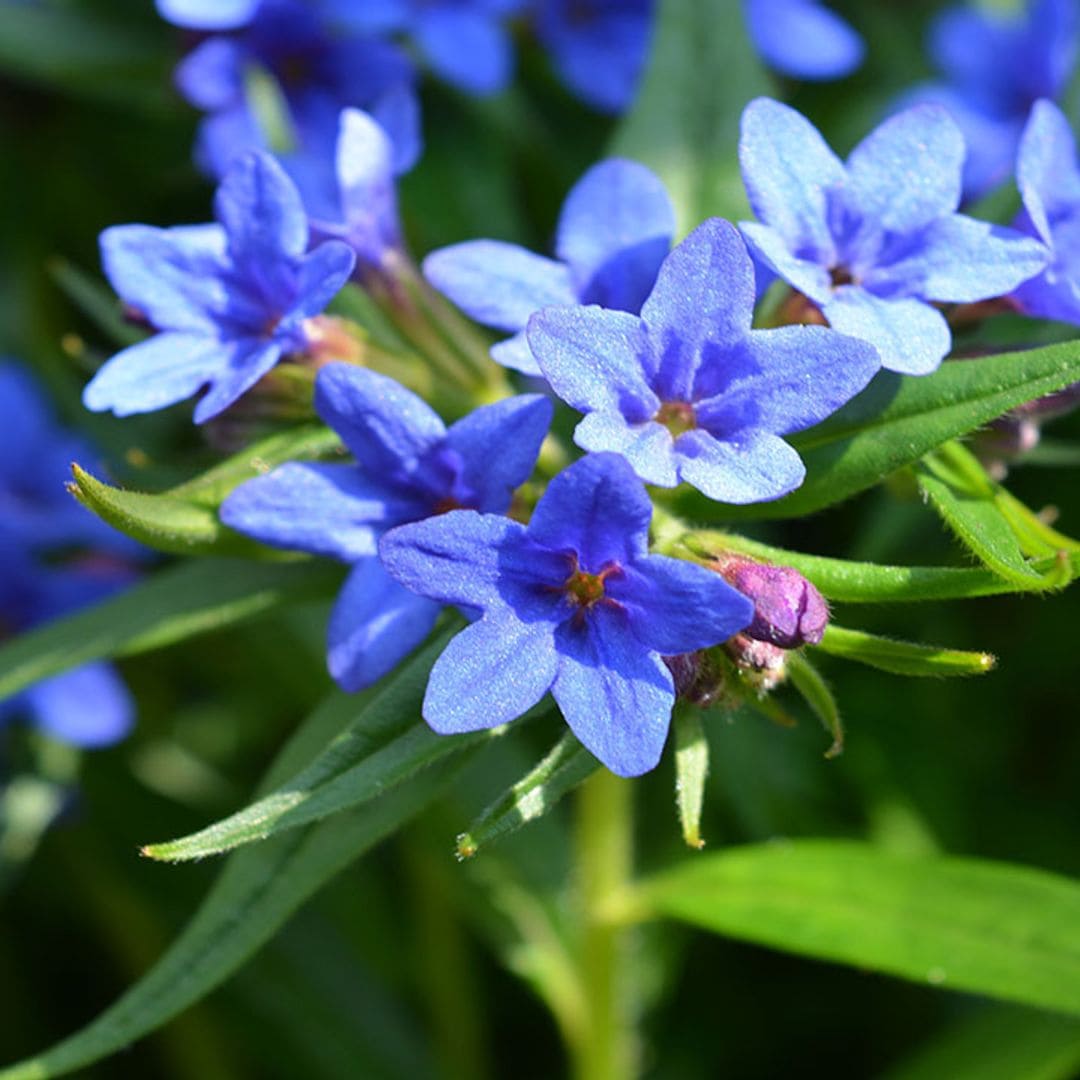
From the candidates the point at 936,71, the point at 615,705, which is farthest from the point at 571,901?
the point at 936,71

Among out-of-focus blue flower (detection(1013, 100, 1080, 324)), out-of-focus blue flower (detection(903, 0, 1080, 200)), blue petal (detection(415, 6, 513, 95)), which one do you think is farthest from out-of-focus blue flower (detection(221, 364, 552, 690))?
out-of-focus blue flower (detection(903, 0, 1080, 200))

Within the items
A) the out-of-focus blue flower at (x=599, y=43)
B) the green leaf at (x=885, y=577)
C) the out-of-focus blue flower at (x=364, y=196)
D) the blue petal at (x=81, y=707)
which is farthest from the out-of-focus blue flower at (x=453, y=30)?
the green leaf at (x=885, y=577)

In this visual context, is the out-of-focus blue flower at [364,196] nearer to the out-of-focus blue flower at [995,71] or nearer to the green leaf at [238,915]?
the green leaf at [238,915]

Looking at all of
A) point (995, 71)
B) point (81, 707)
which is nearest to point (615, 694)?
point (81, 707)

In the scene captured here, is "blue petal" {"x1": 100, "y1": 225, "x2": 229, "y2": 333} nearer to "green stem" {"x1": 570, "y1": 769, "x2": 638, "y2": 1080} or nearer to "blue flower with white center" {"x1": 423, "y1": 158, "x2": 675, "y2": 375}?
"blue flower with white center" {"x1": 423, "y1": 158, "x2": 675, "y2": 375}

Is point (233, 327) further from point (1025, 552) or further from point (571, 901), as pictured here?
point (571, 901)

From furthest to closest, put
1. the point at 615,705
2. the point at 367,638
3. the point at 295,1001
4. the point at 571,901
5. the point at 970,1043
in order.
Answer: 1. the point at 295,1001
2. the point at 571,901
3. the point at 970,1043
4. the point at 367,638
5. the point at 615,705

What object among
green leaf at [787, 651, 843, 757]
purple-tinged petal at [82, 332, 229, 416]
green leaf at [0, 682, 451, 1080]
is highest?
purple-tinged petal at [82, 332, 229, 416]
